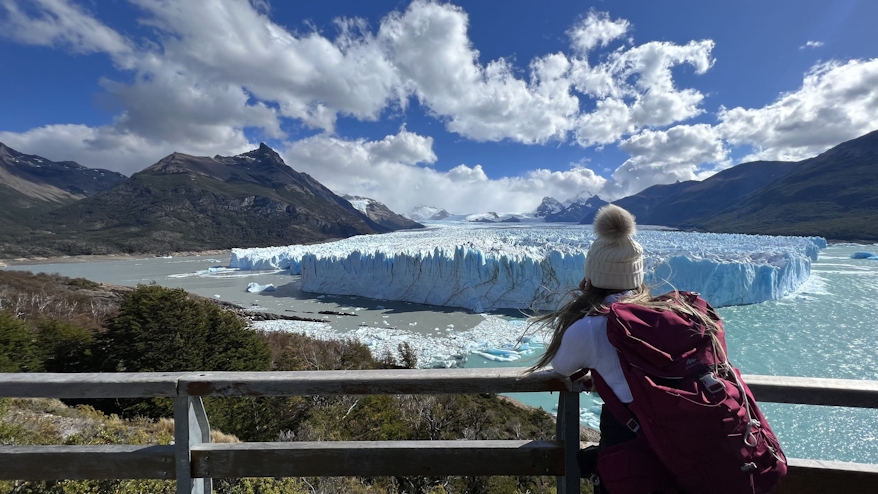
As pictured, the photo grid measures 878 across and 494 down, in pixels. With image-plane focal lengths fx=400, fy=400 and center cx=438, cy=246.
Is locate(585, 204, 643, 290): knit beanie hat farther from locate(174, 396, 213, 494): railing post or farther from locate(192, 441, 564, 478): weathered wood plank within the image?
locate(174, 396, 213, 494): railing post

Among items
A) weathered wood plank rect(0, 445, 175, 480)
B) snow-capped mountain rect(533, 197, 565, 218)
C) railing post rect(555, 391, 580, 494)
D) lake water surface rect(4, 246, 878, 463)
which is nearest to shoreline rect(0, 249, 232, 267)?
lake water surface rect(4, 246, 878, 463)

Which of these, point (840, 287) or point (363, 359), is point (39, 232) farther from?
point (840, 287)

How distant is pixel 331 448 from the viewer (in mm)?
1380

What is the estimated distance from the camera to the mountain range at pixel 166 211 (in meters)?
65.1

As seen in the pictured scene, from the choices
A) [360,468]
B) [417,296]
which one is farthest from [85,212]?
[360,468]

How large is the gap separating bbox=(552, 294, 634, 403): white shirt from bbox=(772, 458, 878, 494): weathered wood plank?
2.86ft

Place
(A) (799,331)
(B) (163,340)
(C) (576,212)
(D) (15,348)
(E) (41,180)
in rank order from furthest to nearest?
(C) (576,212) < (E) (41,180) < (A) (799,331) < (B) (163,340) < (D) (15,348)

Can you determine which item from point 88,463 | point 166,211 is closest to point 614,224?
point 88,463

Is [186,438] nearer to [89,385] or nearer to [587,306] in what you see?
[89,385]

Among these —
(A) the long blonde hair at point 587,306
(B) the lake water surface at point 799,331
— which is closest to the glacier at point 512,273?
(B) the lake water surface at point 799,331

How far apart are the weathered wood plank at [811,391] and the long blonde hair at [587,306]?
450mm

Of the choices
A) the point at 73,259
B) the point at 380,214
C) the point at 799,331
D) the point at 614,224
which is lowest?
the point at 799,331

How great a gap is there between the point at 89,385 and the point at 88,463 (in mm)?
289

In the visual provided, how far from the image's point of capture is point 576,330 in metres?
1.09
